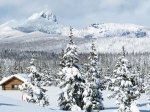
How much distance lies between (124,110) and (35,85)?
66.4ft

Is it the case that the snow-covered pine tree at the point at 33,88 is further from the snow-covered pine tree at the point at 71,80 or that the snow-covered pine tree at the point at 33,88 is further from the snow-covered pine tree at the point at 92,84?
the snow-covered pine tree at the point at 92,84

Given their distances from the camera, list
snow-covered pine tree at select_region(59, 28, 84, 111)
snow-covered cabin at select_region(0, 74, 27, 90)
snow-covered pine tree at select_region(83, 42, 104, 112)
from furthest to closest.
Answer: snow-covered cabin at select_region(0, 74, 27, 90) → snow-covered pine tree at select_region(83, 42, 104, 112) → snow-covered pine tree at select_region(59, 28, 84, 111)

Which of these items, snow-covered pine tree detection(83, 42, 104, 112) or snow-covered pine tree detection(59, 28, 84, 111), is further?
snow-covered pine tree detection(83, 42, 104, 112)

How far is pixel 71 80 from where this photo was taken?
50.5 meters

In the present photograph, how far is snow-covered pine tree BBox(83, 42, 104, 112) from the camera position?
177 ft

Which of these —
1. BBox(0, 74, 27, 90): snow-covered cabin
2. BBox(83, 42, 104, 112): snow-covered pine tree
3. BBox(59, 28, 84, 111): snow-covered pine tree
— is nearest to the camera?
BBox(59, 28, 84, 111): snow-covered pine tree

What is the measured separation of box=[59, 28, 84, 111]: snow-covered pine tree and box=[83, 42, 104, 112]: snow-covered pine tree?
2.15 meters

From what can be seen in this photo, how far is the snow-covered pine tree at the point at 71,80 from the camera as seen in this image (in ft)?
162

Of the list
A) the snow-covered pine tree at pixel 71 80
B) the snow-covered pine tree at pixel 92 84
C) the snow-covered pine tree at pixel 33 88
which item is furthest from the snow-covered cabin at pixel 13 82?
the snow-covered pine tree at pixel 71 80

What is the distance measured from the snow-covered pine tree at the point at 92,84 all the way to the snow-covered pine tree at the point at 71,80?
2153 millimetres

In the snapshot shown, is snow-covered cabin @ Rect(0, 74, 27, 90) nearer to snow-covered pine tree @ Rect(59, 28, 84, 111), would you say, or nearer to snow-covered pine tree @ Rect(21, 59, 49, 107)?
snow-covered pine tree @ Rect(21, 59, 49, 107)

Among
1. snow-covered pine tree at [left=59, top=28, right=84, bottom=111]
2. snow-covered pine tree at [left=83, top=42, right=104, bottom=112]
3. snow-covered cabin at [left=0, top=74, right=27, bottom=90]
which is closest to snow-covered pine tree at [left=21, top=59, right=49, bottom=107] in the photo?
snow-covered pine tree at [left=59, top=28, right=84, bottom=111]

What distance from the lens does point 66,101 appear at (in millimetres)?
50062

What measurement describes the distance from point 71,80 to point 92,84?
610 cm
